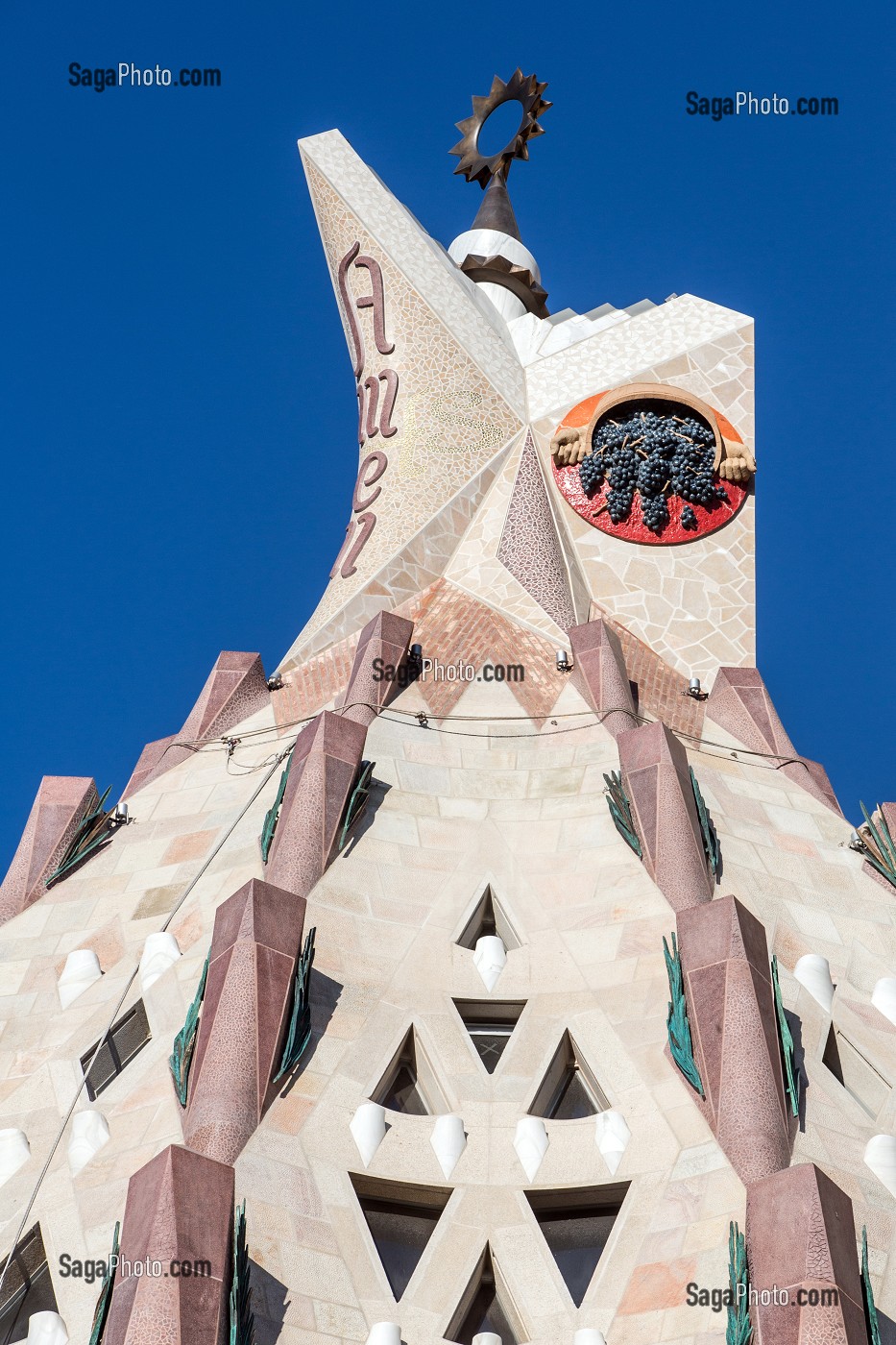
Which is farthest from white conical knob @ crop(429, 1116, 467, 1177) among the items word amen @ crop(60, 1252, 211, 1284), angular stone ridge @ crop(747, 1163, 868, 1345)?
word amen @ crop(60, 1252, 211, 1284)

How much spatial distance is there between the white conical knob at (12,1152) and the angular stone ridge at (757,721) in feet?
22.1

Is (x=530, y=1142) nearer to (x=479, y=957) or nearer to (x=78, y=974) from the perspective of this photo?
(x=479, y=957)

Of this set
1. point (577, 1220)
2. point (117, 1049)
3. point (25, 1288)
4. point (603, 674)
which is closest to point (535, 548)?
point (603, 674)

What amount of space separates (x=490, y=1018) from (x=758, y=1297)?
10.3 feet

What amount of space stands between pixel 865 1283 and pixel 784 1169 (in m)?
0.77

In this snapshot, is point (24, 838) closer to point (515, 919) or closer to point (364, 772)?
point (364, 772)

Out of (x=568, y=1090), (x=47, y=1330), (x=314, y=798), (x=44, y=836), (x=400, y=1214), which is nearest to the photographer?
(x=47, y=1330)

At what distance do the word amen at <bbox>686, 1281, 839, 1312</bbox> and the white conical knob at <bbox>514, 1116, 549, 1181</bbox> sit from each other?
1.28 m

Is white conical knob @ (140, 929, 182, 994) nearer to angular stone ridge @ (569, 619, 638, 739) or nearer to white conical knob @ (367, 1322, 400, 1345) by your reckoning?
white conical knob @ (367, 1322, 400, 1345)

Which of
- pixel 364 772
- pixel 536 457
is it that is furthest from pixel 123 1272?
pixel 536 457

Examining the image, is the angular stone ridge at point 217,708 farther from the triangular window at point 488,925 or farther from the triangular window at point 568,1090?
the triangular window at point 568,1090

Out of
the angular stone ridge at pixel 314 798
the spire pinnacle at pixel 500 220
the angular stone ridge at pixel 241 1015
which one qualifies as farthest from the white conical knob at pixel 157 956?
the spire pinnacle at pixel 500 220

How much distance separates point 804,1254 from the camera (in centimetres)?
874

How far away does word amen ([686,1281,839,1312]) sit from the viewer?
28.1 feet
